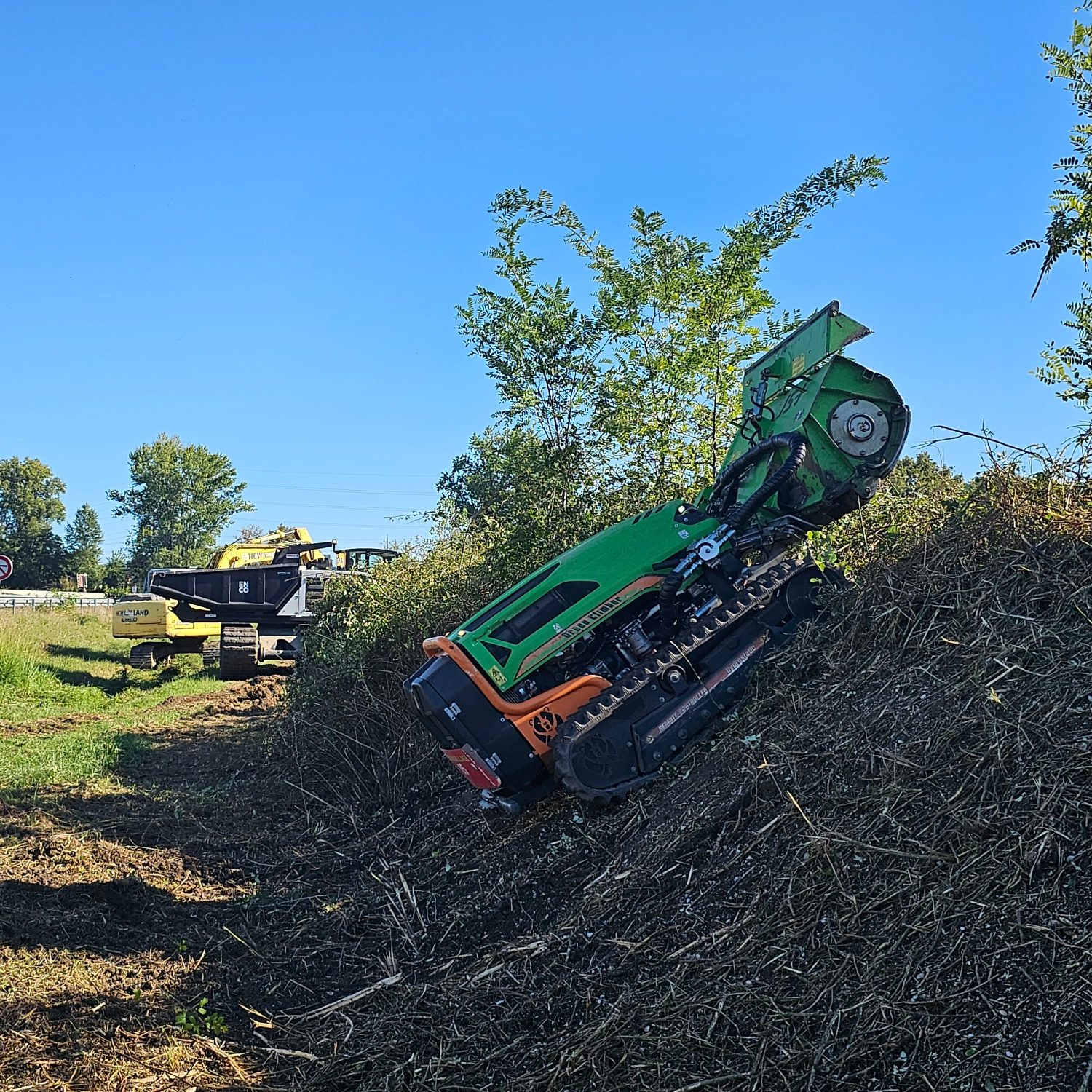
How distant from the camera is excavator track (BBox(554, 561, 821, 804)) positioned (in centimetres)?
577

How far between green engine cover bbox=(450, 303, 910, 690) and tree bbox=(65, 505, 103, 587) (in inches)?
2718

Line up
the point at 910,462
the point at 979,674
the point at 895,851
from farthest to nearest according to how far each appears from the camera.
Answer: the point at 910,462
the point at 979,674
the point at 895,851

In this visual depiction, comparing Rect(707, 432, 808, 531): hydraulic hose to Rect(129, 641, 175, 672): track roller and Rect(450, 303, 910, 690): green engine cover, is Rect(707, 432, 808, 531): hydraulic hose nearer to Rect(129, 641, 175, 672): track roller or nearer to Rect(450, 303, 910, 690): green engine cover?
Rect(450, 303, 910, 690): green engine cover

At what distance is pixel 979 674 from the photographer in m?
4.31

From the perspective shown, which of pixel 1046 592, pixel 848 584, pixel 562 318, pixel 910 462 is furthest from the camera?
pixel 562 318

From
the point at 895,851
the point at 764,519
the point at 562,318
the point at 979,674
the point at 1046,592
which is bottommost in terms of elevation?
the point at 895,851

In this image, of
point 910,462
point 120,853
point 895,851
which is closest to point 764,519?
point 910,462

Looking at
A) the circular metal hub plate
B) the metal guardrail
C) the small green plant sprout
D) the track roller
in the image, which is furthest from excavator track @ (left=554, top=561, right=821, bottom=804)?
the metal guardrail

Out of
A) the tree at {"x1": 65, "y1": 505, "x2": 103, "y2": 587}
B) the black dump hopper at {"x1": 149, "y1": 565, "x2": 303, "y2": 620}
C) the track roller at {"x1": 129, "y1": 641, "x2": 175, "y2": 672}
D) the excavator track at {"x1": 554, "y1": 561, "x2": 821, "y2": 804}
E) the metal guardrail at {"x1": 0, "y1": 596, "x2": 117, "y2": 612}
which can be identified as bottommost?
the excavator track at {"x1": 554, "y1": 561, "x2": 821, "y2": 804}

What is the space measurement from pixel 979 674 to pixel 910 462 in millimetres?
2901

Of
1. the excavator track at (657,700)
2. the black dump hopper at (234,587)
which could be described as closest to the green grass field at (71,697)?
the black dump hopper at (234,587)

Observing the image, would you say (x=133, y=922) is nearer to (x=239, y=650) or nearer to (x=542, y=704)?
(x=542, y=704)

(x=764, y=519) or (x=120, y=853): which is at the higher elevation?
(x=764, y=519)

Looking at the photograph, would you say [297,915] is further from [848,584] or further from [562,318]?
[562,318]
